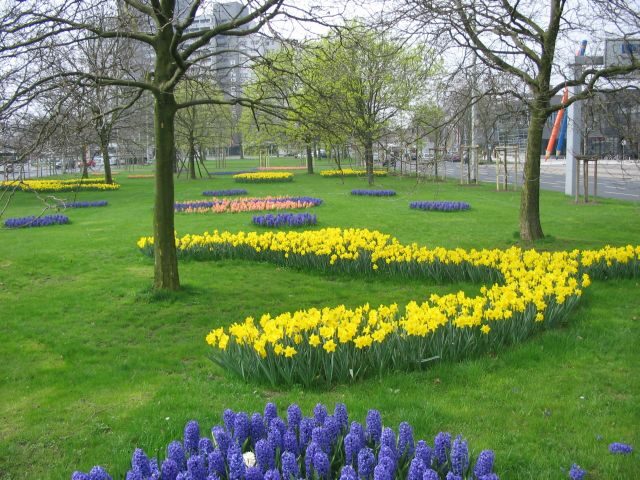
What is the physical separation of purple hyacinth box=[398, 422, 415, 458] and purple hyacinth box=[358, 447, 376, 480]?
0.34m

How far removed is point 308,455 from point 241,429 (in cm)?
51

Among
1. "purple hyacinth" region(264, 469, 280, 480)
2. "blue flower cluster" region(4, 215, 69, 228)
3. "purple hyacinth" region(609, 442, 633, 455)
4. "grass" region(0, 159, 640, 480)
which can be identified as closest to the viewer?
"purple hyacinth" region(264, 469, 280, 480)

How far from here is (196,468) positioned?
2.83 m

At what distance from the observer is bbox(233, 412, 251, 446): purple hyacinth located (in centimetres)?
334

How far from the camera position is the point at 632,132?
31.4 ft

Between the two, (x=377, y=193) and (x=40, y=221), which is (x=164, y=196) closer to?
(x=40, y=221)

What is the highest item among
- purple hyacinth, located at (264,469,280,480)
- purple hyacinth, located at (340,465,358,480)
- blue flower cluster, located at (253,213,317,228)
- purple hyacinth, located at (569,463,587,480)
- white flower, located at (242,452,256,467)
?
blue flower cluster, located at (253,213,317,228)

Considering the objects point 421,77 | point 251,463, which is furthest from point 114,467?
point 421,77

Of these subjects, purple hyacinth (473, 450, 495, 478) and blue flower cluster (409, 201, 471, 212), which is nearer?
purple hyacinth (473, 450, 495, 478)

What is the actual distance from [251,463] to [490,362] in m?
2.91

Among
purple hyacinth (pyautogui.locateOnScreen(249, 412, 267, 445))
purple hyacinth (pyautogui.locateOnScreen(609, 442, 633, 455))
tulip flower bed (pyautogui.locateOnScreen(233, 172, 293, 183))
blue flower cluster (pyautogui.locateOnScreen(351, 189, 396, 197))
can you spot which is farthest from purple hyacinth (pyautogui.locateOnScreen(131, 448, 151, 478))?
tulip flower bed (pyautogui.locateOnScreen(233, 172, 293, 183))

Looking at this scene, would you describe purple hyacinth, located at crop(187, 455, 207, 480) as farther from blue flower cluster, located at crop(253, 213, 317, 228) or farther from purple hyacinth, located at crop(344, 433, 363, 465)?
blue flower cluster, located at crop(253, 213, 317, 228)

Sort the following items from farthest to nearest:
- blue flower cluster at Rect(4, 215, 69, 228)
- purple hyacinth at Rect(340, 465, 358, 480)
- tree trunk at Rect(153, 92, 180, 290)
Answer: blue flower cluster at Rect(4, 215, 69, 228), tree trunk at Rect(153, 92, 180, 290), purple hyacinth at Rect(340, 465, 358, 480)

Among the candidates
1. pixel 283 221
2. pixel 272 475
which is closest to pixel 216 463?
pixel 272 475
